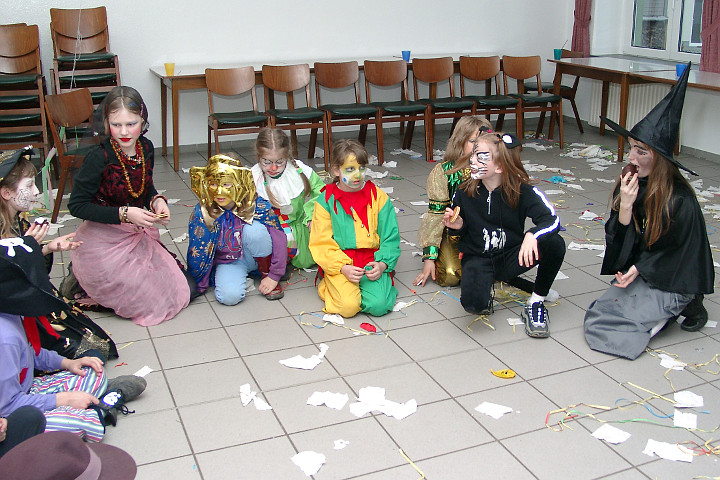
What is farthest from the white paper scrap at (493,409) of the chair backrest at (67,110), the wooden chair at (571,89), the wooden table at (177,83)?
the wooden chair at (571,89)

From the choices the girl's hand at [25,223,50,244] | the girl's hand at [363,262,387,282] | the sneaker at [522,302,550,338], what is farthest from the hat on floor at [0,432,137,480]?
the sneaker at [522,302,550,338]

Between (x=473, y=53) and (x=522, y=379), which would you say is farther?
(x=473, y=53)

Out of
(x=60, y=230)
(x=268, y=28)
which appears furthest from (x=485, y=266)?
(x=268, y=28)

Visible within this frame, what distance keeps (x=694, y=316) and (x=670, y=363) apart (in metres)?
0.45

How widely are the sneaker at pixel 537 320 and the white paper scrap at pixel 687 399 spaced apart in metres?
0.76

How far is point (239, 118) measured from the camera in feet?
24.2

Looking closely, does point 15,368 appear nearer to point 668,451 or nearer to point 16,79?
point 668,451

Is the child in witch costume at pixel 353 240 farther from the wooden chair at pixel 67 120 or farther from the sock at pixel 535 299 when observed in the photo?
the wooden chair at pixel 67 120

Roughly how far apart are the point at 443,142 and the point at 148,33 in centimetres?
372

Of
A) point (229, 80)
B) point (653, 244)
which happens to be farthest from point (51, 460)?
point (229, 80)

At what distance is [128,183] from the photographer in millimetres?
4027

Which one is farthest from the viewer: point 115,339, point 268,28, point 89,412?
point 268,28

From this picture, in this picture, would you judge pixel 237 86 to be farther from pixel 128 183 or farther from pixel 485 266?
pixel 485 266

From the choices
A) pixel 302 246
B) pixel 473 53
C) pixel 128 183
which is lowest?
pixel 302 246
